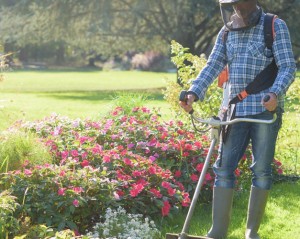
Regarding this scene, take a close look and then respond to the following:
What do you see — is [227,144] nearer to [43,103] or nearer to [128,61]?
[43,103]

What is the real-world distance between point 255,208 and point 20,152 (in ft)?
7.25

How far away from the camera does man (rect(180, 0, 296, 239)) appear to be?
14.0 ft

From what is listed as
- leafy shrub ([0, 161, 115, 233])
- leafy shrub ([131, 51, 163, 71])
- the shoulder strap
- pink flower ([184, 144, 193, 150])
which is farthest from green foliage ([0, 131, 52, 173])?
leafy shrub ([131, 51, 163, 71])

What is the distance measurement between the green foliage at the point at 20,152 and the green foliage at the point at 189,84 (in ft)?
6.89

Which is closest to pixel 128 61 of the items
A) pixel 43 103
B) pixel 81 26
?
pixel 81 26

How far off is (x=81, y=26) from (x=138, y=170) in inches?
816

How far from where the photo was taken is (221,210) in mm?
4477

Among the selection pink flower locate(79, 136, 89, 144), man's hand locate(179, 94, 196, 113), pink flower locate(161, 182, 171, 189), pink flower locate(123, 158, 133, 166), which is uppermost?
man's hand locate(179, 94, 196, 113)

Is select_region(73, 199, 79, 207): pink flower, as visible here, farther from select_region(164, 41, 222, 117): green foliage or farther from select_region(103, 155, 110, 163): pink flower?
select_region(164, 41, 222, 117): green foliage

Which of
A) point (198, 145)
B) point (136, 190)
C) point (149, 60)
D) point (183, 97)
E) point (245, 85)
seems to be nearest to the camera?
point (183, 97)

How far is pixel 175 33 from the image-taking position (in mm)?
24375

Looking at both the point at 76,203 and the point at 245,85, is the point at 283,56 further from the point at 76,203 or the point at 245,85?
the point at 76,203

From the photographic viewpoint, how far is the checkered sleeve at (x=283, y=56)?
4.21 metres

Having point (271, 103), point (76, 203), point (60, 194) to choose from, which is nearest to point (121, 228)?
point (76, 203)
